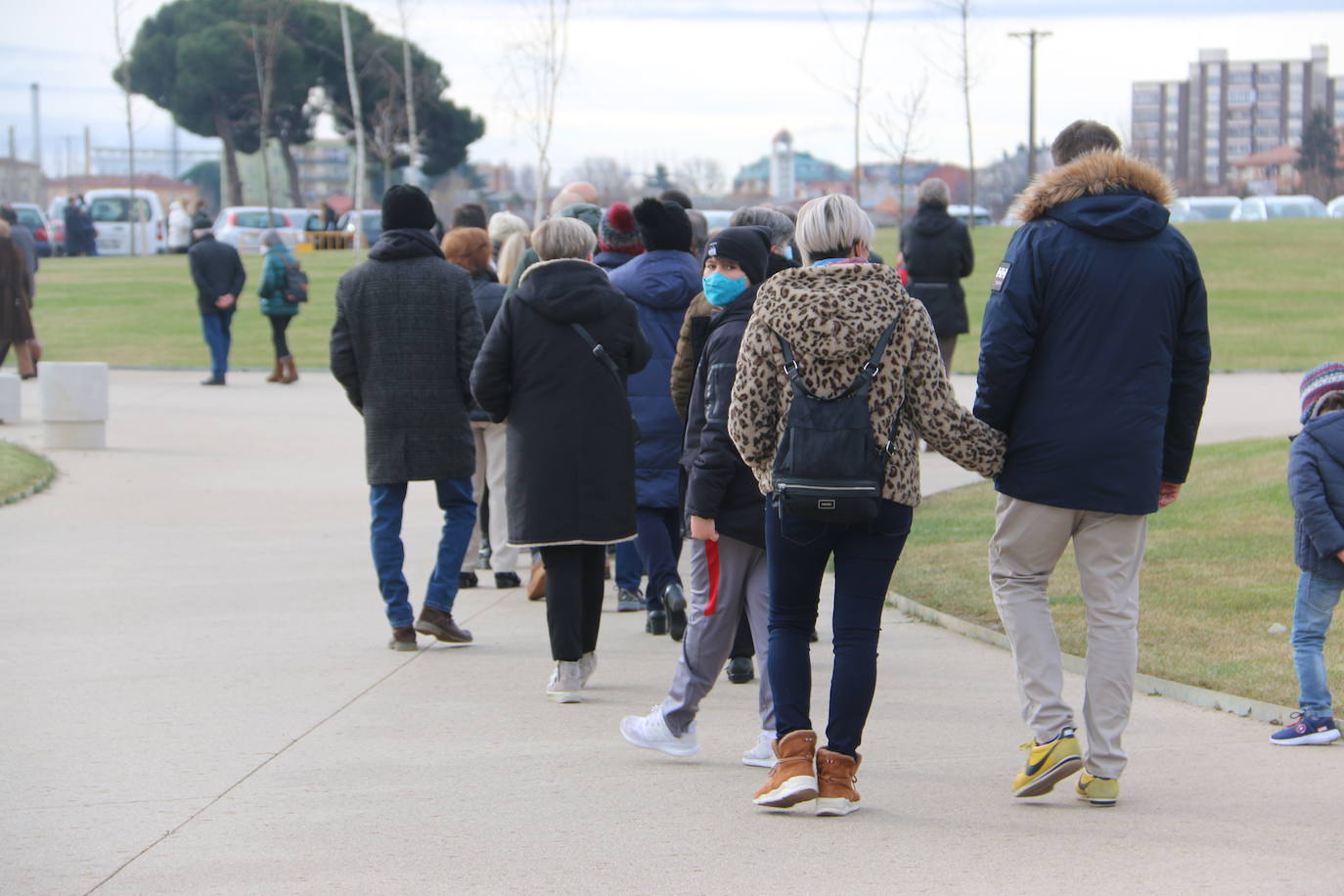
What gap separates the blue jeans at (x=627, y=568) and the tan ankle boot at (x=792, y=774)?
3.40 meters

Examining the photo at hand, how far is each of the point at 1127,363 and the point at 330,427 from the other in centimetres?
1208

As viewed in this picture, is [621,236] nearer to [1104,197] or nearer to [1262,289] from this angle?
[1104,197]

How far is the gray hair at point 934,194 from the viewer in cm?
1300

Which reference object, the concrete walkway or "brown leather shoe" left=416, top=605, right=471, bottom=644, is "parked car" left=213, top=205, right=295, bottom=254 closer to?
the concrete walkway

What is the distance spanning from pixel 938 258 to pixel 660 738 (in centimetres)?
850

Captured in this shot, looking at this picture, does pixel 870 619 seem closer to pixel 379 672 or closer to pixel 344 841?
pixel 344 841

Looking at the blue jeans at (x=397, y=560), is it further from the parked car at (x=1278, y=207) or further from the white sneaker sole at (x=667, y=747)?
the parked car at (x=1278, y=207)

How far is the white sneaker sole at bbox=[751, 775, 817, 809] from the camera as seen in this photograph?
4859mm

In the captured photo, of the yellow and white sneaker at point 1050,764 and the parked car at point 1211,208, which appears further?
the parked car at point 1211,208

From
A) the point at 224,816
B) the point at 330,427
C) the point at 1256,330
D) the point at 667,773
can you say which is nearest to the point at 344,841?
the point at 224,816

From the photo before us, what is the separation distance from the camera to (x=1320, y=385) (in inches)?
221

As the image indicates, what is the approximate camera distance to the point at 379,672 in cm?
698

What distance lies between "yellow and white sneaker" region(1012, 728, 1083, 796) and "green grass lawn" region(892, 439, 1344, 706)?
1.43 m

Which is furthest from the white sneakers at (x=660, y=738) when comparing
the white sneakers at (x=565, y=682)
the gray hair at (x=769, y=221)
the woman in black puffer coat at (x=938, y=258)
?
the woman in black puffer coat at (x=938, y=258)
